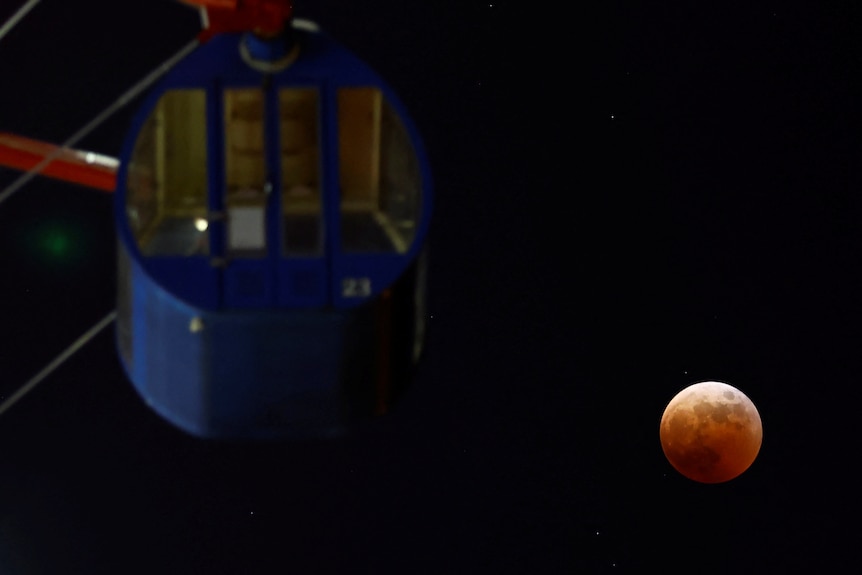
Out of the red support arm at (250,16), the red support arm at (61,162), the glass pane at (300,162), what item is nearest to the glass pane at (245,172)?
the glass pane at (300,162)

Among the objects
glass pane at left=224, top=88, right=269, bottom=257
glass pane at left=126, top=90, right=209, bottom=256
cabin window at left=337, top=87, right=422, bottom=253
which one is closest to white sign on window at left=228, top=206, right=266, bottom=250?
glass pane at left=224, top=88, right=269, bottom=257

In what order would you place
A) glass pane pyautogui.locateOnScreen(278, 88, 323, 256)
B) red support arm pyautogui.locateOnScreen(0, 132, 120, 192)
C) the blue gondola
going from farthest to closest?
red support arm pyautogui.locateOnScreen(0, 132, 120, 192)
glass pane pyautogui.locateOnScreen(278, 88, 323, 256)
the blue gondola

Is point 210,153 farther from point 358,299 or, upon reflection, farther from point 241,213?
point 358,299

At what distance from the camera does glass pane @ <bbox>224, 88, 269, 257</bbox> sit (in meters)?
10.4

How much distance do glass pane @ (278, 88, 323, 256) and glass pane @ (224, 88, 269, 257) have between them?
13 cm

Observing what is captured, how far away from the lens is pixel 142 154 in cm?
1056

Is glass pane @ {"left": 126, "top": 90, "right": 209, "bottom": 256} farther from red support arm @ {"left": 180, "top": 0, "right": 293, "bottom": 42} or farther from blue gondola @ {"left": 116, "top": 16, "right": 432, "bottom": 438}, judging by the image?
red support arm @ {"left": 180, "top": 0, "right": 293, "bottom": 42}

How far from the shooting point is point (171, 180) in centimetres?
1122

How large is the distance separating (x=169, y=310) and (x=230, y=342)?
0.36m

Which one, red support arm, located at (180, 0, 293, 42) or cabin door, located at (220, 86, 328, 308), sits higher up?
red support arm, located at (180, 0, 293, 42)

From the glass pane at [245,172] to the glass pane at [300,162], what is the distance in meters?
0.13

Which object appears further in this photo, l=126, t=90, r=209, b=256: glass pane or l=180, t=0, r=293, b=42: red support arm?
l=126, t=90, r=209, b=256: glass pane

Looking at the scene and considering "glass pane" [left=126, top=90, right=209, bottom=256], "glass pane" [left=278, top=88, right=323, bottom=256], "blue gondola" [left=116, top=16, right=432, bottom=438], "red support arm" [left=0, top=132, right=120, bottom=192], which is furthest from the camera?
"red support arm" [left=0, top=132, right=120, bottom=192]

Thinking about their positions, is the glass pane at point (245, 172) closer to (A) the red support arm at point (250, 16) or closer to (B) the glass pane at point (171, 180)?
(B) the glass pane at point (171, 180)
